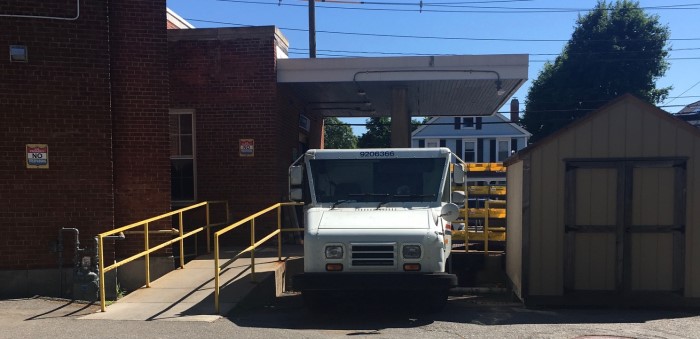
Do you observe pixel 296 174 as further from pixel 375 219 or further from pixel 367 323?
pixel 367 323

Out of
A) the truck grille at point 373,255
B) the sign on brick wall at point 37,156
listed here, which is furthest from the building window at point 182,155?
the truck grille at point 373,255

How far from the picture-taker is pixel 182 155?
36.4ft

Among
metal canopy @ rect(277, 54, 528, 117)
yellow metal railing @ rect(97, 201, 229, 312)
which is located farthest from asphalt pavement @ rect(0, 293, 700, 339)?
metal canopy @ rect(277, 54, 528, 117)

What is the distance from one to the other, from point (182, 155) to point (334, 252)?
5997mm

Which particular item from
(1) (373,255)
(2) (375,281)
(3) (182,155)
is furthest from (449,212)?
(3) (182,155)

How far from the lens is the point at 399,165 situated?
Answer: 7.17 m

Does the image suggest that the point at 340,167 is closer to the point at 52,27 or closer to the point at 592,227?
the point at 592,227

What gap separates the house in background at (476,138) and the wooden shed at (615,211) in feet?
123

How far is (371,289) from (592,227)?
11.0 feet

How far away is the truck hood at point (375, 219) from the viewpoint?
20.9 ft

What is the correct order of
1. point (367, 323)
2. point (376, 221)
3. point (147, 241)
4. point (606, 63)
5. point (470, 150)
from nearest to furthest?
point (367, 323)
point (376, 221)
point (147, 241)
point (606, 63)
point (470, 150)

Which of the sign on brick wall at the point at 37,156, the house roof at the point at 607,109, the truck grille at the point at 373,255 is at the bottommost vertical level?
the truck grille at the point at 373,255

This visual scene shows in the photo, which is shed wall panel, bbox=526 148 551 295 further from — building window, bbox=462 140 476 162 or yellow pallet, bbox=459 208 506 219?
building window, bbox=462 140 476 162

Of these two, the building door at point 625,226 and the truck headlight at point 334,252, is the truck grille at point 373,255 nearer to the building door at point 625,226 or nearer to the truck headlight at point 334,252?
the truck headlight at point 334,252
